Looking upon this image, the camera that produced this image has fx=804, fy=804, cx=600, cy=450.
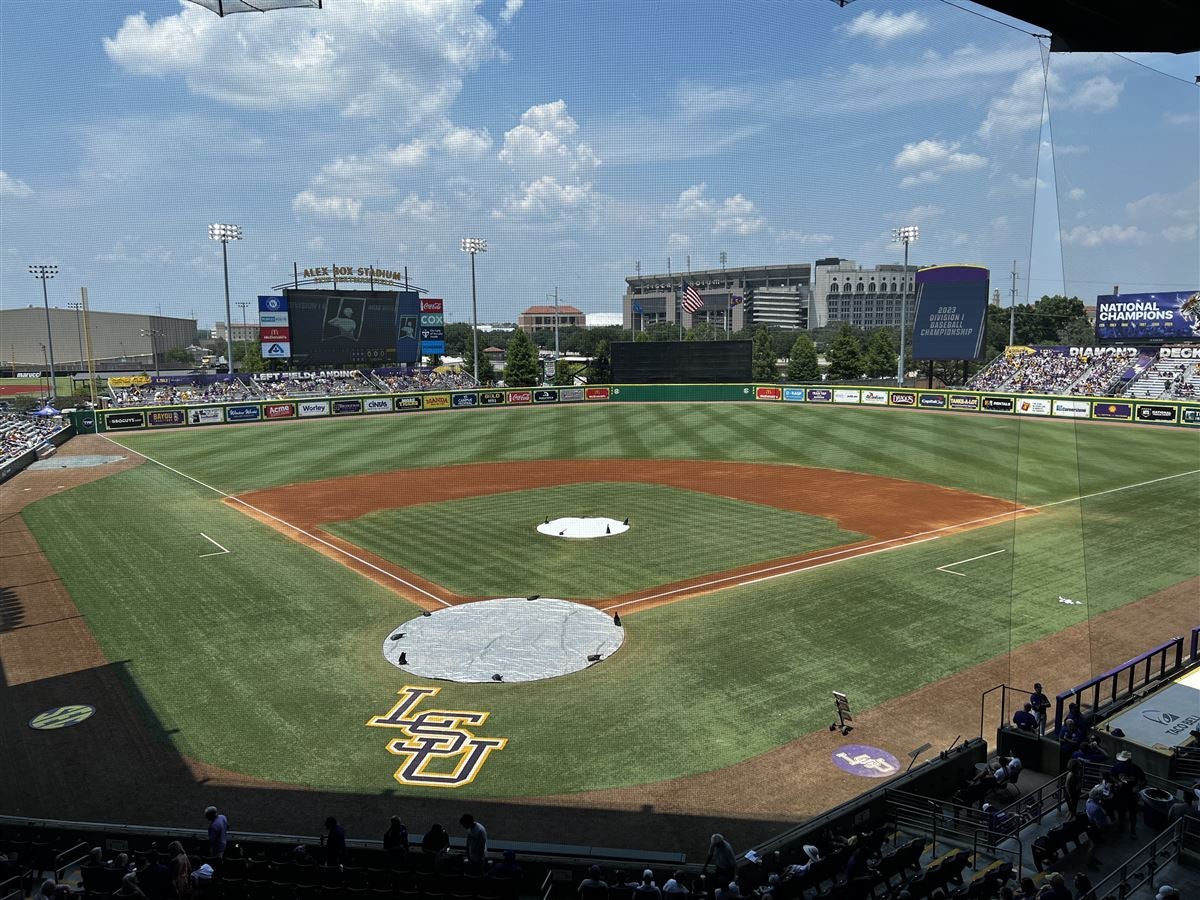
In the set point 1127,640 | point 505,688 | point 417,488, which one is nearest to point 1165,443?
point 1127,640

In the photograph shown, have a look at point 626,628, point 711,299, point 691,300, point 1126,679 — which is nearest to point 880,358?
point 691,300

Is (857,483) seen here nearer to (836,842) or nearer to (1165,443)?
(1165,443)

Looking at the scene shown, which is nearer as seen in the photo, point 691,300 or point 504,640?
point 504,640

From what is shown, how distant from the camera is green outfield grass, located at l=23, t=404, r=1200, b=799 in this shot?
15.0 metres

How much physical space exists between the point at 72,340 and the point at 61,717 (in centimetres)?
16161

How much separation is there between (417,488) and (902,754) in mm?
29402

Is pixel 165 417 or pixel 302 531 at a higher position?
pixel 165 417

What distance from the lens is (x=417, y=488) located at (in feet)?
130

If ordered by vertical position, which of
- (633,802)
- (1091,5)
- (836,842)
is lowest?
(633,802)

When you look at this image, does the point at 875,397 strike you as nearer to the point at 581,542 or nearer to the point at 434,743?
the point at 581,542

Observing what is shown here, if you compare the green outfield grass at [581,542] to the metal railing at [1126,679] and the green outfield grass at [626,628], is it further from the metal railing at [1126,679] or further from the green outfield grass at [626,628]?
the metal railing at [1126,679]

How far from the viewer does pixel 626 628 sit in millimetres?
20391

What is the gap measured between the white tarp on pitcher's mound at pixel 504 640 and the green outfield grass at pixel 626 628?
478 millimetres

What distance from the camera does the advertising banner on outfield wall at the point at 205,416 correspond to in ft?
206
